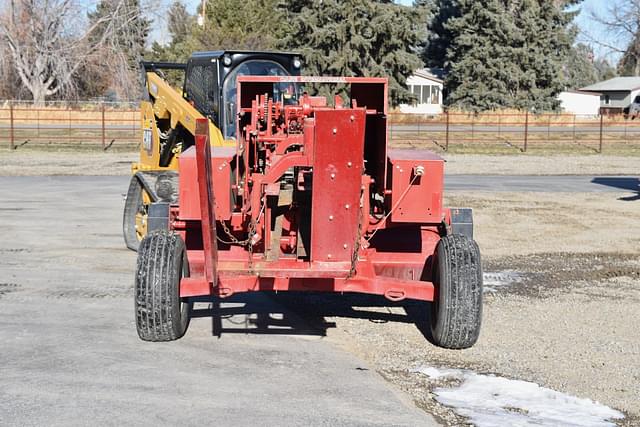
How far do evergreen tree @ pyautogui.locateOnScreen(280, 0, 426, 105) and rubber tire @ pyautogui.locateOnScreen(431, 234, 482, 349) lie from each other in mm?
47755

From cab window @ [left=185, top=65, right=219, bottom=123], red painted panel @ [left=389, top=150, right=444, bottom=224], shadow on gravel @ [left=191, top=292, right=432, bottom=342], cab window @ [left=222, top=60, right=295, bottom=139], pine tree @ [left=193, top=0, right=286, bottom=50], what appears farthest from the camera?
pine tree @ [left=193, top=0, right=286, bottom=50]

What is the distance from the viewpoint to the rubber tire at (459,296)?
24.9ft

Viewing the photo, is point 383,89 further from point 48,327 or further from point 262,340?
point 48,327

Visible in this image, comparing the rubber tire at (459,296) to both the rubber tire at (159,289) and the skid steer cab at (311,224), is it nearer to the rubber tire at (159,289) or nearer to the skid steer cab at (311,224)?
the skid steer cab at (311,224)

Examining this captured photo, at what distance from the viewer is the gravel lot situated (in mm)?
7039

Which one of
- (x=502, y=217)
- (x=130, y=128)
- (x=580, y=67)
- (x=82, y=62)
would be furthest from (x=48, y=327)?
(x=580, y=67)

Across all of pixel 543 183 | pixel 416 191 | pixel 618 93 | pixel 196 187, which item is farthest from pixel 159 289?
pixel 618 93

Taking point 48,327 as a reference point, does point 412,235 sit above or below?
above

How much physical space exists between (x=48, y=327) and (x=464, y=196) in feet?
45.4

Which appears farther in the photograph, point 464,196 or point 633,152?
point 633,152

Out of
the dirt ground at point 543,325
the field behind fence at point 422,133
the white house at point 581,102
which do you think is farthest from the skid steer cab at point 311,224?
the white house at point 581,102

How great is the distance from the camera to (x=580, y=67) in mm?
→ 109375

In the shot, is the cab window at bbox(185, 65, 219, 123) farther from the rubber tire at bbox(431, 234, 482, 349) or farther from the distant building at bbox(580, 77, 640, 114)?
the distant building at bbox(580, 77, 640, 114)

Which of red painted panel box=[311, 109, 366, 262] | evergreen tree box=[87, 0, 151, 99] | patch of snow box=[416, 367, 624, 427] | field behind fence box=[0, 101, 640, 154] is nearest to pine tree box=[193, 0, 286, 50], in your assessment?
evergreen tree box=[87, 0, 151, 99]
